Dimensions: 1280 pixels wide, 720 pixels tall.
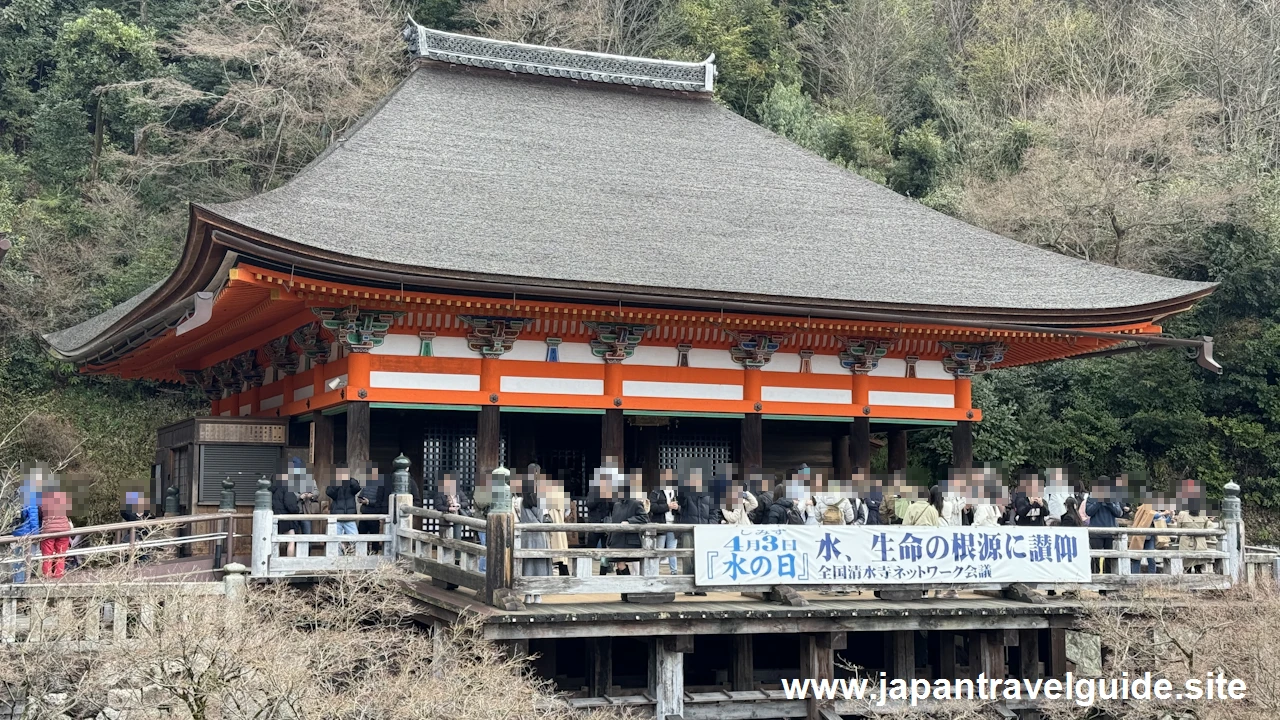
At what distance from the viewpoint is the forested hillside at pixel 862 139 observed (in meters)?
27.1

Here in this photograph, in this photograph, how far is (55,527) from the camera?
42.1 ft

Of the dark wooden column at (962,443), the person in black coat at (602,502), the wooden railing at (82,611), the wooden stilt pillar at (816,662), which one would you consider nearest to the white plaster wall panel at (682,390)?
the dark wooden column at (962,443)

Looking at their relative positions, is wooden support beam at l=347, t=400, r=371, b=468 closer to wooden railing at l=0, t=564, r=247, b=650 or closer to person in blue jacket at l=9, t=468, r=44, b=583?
person in blue jacket at l=9, t=468, r=44, b=583

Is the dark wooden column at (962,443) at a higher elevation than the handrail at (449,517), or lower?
higher

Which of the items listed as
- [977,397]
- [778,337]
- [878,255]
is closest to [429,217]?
[778,337]

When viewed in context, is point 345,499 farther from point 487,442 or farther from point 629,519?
point 629,519

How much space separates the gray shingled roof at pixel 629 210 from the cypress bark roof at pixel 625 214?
39mm

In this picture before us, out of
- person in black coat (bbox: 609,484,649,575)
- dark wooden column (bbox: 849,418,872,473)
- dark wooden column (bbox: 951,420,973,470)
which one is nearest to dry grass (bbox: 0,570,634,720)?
person in black coat (bbox: 609,484,649,575)

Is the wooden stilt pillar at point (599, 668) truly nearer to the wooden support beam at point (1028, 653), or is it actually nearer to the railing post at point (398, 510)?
the railing post at point (398, 510)

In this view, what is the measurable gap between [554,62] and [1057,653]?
14243 mm

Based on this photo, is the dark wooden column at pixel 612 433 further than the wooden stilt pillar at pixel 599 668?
Yes

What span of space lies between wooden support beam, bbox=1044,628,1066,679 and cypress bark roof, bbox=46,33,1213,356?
4940 millimetres

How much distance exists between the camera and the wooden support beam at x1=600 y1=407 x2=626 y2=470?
17609mm

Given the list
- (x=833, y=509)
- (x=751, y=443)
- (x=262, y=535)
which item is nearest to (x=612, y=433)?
(x=751, y=443)
